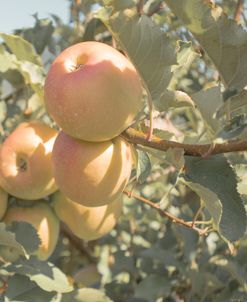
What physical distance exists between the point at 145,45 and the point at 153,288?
3.11 ft

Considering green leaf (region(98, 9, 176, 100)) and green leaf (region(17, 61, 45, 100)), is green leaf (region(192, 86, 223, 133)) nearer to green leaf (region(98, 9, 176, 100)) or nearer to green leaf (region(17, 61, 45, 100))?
green leaf (region(98, 9, 176, 100))

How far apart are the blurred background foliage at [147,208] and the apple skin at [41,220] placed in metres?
0.05

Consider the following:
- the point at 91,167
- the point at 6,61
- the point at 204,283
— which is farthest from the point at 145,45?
the point at 204,283

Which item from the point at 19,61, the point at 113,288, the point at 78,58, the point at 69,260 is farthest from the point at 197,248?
the point at 78,58

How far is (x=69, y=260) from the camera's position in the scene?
201cm

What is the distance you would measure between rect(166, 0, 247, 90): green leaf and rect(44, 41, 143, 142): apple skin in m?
0.14

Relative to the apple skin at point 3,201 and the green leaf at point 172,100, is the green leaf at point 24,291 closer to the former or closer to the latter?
the apple skin at point 3,201

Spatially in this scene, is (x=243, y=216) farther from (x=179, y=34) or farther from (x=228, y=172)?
(x=179, y=34)

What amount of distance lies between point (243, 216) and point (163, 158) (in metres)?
0.16

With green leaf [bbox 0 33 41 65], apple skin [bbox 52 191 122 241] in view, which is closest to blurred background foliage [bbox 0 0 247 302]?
A: green leaf [bbox 0 33 41 65]

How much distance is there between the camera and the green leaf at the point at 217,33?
0.72 metres

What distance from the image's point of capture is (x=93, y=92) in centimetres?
80

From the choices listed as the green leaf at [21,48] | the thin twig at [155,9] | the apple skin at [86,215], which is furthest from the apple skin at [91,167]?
the thin twig at [155,9]

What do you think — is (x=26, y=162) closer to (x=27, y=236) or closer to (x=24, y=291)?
(x=27, y=236)
